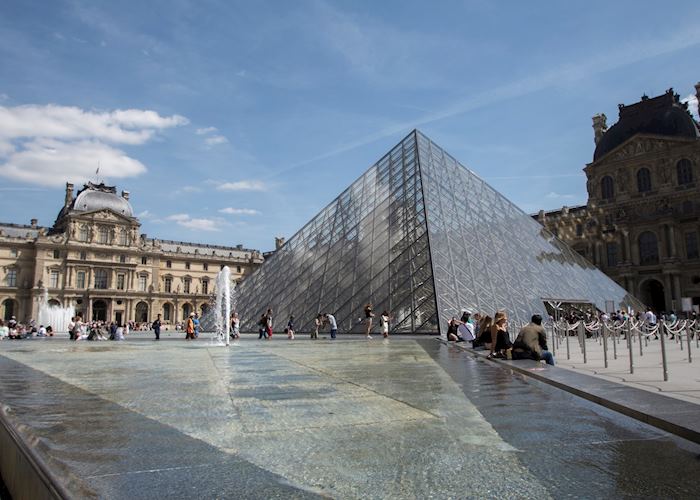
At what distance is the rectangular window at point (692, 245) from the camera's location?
138 feet

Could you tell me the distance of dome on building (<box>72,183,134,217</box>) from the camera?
63719mm

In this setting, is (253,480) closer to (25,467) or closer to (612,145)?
(25,467)

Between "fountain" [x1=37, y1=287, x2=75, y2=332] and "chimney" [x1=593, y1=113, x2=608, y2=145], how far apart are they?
56.5m

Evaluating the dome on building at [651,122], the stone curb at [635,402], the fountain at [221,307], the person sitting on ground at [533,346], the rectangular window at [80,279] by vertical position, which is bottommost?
the stone curb at [635,402]

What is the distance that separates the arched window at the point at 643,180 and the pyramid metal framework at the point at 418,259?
25.1m

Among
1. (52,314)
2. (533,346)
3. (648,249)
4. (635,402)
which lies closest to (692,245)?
(648,249)

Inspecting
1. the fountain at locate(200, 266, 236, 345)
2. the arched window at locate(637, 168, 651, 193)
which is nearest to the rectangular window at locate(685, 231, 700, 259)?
the arched window at locate(637, 168, 651, 193)

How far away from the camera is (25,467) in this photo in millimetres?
2402

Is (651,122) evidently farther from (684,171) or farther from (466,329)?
(466,329)

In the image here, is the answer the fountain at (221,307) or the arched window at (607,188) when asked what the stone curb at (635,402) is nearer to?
the fountain at (221,307)

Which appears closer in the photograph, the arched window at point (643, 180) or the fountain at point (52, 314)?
the arched window at point (643, 180)

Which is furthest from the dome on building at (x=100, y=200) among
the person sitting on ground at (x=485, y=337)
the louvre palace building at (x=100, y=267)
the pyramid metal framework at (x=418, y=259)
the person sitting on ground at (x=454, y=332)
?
the person sitting on ground at (x=485, y=337)

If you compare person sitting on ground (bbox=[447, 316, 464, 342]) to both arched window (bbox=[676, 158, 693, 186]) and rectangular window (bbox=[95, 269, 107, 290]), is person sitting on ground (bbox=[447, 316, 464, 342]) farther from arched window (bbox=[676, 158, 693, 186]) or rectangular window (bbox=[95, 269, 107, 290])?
rectangular window (bbox=[95, 269, 107, 290])

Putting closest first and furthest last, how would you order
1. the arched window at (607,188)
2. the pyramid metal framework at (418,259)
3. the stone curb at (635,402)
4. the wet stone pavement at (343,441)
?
the wet stone pavement at (343,441) < the stone curb at (635,402) < the pyramid metal framework at (418,259) < the arched window at (607,188)
